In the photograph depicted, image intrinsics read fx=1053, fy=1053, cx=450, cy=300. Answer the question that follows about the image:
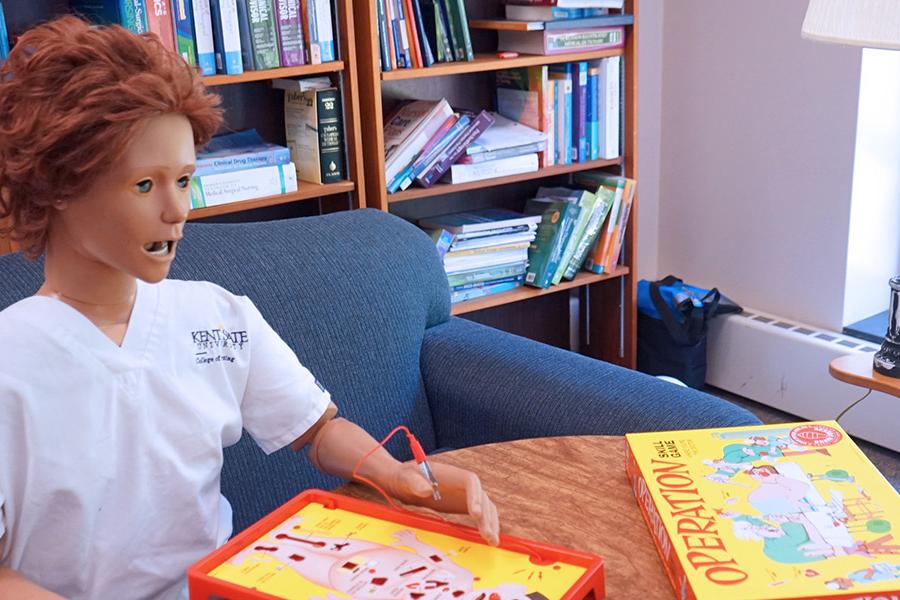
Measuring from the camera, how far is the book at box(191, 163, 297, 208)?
2.31 m

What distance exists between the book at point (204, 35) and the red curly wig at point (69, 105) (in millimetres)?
1268

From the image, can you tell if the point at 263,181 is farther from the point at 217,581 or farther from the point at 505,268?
the point at 217,581

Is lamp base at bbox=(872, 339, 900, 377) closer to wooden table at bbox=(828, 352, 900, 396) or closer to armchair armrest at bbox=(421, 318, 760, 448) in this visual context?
wooden table at bbox=(828, 352, 900, 396)

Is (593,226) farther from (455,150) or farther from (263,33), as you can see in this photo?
(263,33)

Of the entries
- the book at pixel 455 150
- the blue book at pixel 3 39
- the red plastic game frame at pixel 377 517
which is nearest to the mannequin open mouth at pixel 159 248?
the red plastic game frame at pixel 377 517

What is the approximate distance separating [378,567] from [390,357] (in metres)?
0.91

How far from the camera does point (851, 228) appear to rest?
290 centimetres

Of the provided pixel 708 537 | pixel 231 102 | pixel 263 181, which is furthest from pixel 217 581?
pixel 231 102

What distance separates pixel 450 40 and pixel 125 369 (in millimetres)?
1798

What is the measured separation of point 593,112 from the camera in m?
2.96

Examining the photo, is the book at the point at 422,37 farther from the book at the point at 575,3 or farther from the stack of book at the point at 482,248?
the stack of book at the point at 482,248

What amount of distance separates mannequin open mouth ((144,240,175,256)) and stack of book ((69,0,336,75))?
3.95 ft

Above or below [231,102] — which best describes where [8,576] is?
below

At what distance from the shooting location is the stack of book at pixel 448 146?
2.64 m
